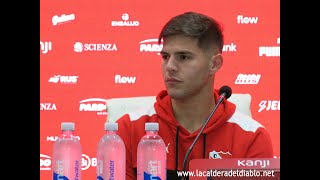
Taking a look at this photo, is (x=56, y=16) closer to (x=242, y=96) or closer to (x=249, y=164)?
(x=242, y=96)

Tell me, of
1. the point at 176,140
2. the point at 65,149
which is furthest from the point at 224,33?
the point at 65,149

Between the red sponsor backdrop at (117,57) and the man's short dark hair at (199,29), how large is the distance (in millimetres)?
216

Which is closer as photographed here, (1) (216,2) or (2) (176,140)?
(2) (176,140)

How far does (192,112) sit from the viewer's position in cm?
281

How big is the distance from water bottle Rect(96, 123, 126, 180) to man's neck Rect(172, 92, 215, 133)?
425mm

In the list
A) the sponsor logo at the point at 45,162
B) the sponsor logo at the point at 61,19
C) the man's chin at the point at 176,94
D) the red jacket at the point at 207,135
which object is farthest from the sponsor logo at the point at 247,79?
the sponsor logo at the point at 45,162

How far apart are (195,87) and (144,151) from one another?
0.48m

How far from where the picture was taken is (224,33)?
10.3 ft

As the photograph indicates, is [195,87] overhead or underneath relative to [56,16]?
underneath

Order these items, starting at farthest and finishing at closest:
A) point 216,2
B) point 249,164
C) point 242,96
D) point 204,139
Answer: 1. point 216,2
2. point 242,96
3. point 204,139
4. point 249,164

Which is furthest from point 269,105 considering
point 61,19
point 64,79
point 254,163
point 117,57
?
point 61,19

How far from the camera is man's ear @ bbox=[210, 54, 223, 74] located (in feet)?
9.34

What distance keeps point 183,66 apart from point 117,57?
0.68 m

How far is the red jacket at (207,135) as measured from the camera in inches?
108
